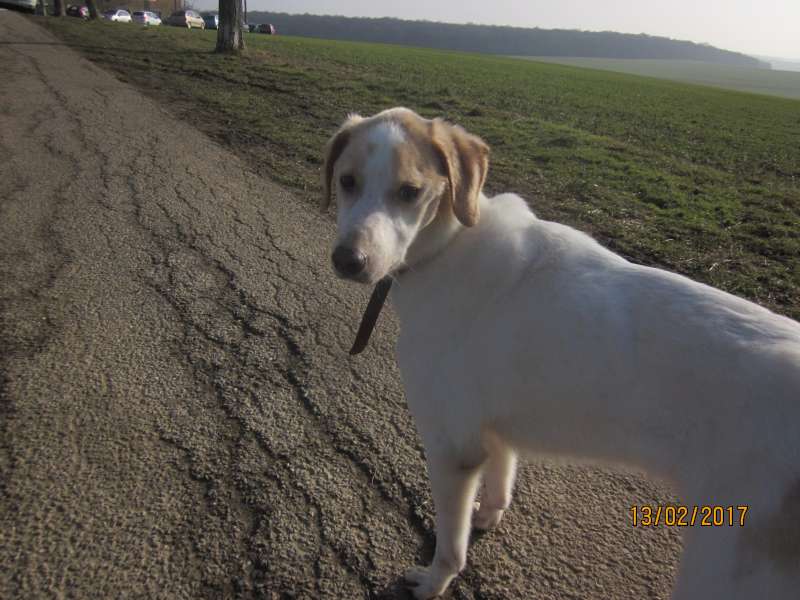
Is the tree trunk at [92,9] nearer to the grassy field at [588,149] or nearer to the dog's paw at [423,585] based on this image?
the grassy field at [588,149]

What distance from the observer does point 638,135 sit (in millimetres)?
12977

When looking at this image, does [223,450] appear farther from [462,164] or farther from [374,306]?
[462,164]

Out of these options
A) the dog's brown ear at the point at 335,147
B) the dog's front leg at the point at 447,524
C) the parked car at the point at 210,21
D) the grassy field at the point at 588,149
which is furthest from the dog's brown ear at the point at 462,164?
the parked car at the point at 210,21

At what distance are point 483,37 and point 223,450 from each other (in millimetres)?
176006

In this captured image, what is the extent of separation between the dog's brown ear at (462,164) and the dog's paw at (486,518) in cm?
132

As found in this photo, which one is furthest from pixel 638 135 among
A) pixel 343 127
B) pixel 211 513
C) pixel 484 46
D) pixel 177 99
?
pixel 484 46

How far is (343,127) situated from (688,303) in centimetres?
160

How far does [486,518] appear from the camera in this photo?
2467 mm

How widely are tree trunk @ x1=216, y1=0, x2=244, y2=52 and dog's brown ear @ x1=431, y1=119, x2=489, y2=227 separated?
1787cm

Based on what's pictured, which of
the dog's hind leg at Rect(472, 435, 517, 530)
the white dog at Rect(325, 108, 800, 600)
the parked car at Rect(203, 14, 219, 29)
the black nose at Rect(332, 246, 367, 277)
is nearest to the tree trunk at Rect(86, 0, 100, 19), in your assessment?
the parked car at Rect(203, 14, 219, 29)

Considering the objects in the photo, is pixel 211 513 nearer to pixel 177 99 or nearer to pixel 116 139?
pixel 116 139

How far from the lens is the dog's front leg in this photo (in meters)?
2.08

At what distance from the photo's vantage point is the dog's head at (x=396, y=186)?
204cm

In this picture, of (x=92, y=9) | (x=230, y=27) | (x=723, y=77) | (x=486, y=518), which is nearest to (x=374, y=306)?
(x=486, y=518)
